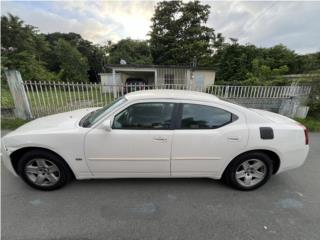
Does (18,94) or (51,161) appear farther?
(18,94)

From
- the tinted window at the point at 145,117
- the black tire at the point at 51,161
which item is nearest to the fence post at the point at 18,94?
the black tire at the point at 51,161

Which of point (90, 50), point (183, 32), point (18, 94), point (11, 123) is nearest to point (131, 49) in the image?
point (90, 50)

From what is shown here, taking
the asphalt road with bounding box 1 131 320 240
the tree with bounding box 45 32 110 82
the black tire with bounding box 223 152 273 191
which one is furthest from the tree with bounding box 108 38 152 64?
the black tire with bounding box 223 152 273 191

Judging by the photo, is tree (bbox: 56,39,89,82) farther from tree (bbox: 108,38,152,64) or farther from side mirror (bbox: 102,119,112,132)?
side mirror (bbox: 102,119,112,132)

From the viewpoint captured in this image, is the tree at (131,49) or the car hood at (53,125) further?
the tree at (131,49)

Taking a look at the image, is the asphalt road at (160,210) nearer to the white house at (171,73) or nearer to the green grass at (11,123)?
the green grass at (11,123)

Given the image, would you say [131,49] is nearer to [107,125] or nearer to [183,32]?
[183,32]

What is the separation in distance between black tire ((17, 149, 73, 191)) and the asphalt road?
111mm

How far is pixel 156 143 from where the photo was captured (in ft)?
8.44

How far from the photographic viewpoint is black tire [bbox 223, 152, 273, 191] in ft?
8.97

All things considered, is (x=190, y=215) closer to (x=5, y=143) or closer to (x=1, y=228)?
(x=1, y=228)

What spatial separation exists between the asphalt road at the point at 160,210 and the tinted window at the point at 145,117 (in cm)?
100

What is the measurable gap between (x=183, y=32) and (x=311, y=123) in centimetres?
2139

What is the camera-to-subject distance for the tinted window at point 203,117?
2652mm
